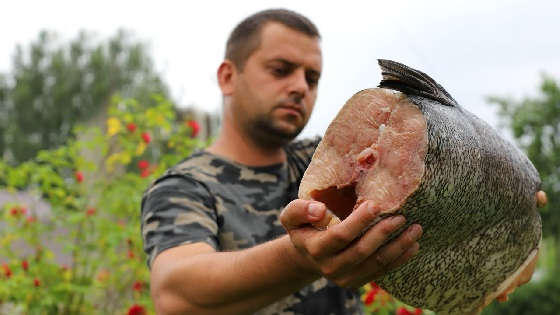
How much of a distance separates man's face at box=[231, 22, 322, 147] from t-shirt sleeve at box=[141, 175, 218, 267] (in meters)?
0.48

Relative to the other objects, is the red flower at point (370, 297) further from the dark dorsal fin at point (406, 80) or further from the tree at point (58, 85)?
the tree at point (58, 85)

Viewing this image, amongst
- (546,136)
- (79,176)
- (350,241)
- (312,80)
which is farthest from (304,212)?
(546,136)

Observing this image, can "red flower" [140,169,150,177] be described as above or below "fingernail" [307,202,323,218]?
below

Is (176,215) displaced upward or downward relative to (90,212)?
upward

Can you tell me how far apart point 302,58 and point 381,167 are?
4.48ft

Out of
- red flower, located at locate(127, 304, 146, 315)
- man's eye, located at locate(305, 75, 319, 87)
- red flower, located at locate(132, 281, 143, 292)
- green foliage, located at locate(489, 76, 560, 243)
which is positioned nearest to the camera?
man's eye, located at locate(305, 75, 319, 87)

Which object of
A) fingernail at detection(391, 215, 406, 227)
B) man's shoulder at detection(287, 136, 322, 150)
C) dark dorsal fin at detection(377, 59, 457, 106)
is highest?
dark dorsal fin at detection(377, 59, 457, 106)

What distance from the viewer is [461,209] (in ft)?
5.80

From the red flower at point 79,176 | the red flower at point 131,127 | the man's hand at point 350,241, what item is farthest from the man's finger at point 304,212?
the red flower at point 79,176

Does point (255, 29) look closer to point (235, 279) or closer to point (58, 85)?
point (235, 279)

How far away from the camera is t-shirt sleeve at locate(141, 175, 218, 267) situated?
238cm

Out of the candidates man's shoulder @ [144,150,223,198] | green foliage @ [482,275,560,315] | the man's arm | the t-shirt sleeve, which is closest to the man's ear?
man's shoulder @ [144,150,223,198]

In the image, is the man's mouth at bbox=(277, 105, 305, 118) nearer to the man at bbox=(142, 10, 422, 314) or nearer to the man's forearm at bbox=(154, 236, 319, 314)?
the man at bbox=(142, 10, 422, 314)

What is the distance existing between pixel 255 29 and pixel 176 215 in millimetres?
1080
